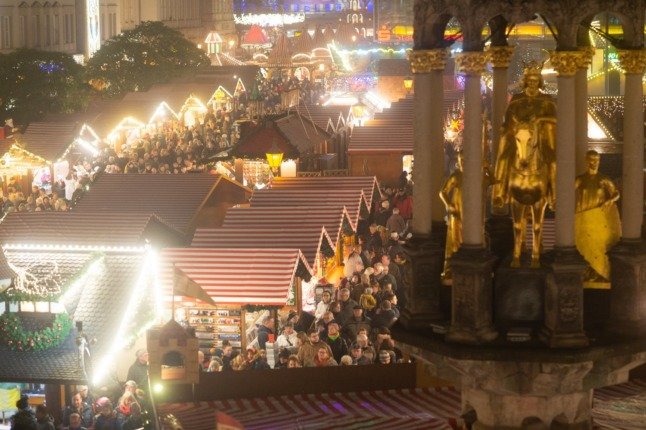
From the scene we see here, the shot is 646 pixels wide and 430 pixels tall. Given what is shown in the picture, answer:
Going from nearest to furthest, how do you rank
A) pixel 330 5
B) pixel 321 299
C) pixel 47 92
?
pixel 321 299, pixel 47 92, pixel 330 5

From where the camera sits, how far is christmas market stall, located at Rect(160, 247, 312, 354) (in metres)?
20.2

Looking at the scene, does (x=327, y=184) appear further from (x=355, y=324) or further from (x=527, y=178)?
(x=527, y=178)

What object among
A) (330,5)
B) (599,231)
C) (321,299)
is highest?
(330,5)

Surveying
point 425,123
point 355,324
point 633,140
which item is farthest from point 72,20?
point 633,140

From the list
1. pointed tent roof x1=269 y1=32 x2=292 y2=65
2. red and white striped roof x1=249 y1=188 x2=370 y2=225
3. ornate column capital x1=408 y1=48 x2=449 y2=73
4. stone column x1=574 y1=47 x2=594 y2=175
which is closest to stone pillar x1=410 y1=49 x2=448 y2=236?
ornate column capital x1=408 y1=48 x2=449 y2=73

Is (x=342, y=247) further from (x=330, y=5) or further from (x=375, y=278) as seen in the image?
(x=330, y=5)

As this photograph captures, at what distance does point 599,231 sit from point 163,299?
837cm

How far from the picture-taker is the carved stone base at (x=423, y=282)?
43.0 feet

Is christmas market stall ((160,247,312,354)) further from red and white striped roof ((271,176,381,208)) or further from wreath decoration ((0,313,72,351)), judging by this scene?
red and white striped roof ((271,176,381,208))

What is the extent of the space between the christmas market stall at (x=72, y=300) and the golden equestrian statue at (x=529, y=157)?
6148 millimetres

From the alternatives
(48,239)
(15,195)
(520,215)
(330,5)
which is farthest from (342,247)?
(330,5)

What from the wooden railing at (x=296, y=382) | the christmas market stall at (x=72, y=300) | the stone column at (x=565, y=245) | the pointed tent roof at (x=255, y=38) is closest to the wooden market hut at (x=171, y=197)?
the christmas market stall at (x=72, y=300)

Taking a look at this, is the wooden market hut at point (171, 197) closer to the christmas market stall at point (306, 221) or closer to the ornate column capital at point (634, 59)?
the christmas market stall at point (306, 221)

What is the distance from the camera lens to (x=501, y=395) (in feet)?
41.1
